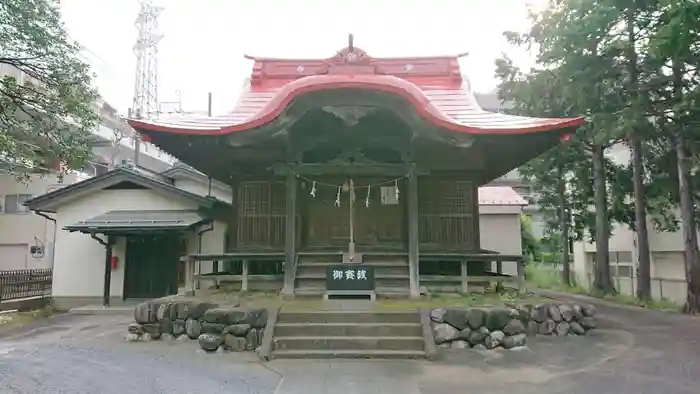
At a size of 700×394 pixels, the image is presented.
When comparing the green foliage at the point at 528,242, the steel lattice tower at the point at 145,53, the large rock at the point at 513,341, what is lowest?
the large rock at the point at 513,341

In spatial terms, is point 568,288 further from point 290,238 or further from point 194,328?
point 194,328

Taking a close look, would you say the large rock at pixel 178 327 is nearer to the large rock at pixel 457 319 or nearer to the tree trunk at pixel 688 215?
the large rock at pixel 457 319

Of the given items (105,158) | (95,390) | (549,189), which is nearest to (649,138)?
(549,189)

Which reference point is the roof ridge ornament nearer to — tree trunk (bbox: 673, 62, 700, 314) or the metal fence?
tree trunk (bbox: 673, 62, 700, 314)

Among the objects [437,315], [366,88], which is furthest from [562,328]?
[366,88]

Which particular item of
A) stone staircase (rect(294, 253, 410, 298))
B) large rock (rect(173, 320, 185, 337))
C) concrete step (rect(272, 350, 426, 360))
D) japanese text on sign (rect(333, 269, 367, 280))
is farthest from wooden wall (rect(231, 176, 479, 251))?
concrete step (rect(272, 350, 426, 360))

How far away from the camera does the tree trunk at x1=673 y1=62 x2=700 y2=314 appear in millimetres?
12562

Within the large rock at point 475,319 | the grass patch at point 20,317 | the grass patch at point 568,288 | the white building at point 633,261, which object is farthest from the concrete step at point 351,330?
the white building at point 633,261

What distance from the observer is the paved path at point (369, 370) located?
6008mm

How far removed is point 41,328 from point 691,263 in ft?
51.4

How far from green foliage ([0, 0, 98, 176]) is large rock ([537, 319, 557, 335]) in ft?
29.6

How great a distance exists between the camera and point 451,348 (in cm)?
806

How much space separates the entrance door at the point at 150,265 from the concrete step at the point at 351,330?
27.8 feet

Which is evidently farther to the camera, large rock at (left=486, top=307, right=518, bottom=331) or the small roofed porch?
the small roofed porch
